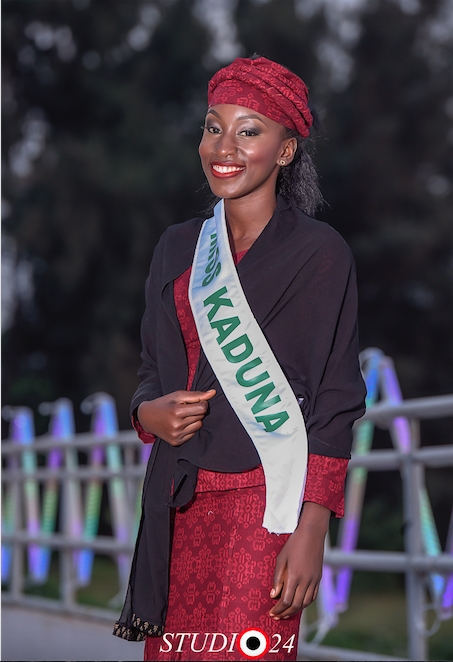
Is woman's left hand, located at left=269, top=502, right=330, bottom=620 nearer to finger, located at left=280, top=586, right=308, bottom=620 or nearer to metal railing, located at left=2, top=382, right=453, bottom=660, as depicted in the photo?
finger, located at left=280, top=586, right=308, bottom=620

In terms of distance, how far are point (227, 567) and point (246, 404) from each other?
9.4 inches

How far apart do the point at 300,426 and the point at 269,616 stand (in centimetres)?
27

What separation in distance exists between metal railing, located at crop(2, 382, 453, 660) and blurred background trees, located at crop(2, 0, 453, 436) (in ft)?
21.2

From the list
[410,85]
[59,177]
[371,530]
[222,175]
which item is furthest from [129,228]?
[222,175]

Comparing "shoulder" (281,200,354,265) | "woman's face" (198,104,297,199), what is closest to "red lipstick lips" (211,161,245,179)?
"woman's face" (198,104,297,199)

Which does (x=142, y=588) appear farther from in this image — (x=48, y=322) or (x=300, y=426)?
(x=48, y=322)

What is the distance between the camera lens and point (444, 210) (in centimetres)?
1327

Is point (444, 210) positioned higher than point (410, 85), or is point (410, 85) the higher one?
point (410, 85)

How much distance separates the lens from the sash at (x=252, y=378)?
1483mm

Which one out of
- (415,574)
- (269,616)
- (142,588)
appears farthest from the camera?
(415,574)

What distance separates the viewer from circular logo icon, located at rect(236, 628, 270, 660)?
1.47m

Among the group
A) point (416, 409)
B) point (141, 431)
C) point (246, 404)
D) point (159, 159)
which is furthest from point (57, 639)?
point (159, 159)

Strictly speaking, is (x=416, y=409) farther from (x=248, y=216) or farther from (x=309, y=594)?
(x=309, y=594)

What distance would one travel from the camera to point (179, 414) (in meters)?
1.55
